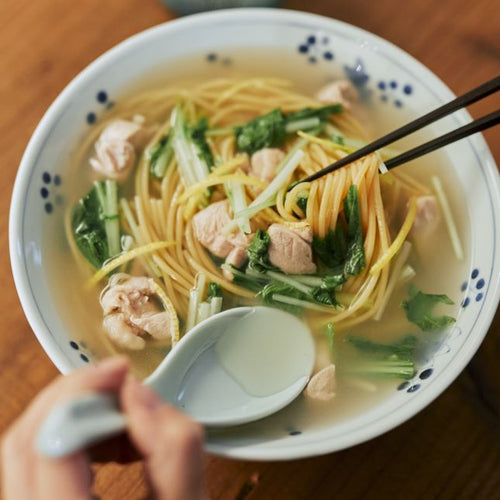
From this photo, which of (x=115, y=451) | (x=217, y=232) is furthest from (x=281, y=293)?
(x=115, y=451)

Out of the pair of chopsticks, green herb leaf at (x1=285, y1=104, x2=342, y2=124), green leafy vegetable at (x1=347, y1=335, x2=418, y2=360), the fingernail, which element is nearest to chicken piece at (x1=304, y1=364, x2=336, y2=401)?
green leafy vegetable at (x1=347, y1=335, x2=418, y2=360)

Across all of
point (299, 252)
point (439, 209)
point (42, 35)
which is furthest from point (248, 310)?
point (42, 35)

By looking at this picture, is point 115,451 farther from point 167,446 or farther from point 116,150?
point 116,150

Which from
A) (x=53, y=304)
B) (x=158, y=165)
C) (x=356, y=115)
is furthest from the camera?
(x=356, y=115)

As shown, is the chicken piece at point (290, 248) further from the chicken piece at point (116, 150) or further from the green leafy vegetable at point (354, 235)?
the chicken piece at point (116, 150)

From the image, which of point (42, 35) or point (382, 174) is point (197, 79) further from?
point (382, 174)

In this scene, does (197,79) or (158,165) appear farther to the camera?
(197,79)

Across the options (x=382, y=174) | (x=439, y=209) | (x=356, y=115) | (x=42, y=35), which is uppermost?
(x=42, y=35)
